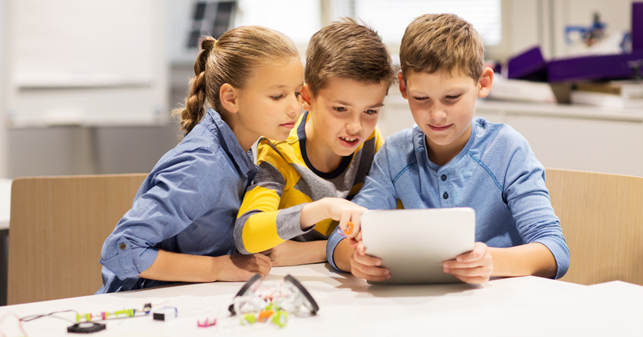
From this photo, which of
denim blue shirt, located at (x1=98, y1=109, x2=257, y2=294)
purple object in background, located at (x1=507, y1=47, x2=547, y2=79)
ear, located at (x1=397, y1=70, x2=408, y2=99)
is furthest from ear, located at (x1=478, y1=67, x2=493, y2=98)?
purple object in background, located at (x1=507, y1=47, x2=547, y2=79)

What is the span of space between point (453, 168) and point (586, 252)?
0.45 m

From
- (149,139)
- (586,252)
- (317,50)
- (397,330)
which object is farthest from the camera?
→ (149,139)

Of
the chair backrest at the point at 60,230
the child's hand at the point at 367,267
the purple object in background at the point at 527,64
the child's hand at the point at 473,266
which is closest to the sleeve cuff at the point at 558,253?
the child's hand at the point at 473,266

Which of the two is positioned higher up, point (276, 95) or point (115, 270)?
point (276, 95)

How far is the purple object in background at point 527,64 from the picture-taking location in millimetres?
2385

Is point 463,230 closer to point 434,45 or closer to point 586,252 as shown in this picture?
point 434,45

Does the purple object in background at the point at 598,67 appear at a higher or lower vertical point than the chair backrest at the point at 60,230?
higher

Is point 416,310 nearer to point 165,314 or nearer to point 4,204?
point 165,314

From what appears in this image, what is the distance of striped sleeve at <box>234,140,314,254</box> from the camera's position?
0.97 metres

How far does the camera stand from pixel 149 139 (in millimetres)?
3443

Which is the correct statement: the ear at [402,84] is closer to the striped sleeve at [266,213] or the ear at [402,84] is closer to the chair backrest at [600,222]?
the striped sleeve at [266,213]

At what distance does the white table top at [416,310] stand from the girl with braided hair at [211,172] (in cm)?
7

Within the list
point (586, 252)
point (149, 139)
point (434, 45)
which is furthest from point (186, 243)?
point (149, 139)

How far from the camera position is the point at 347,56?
111 cm
